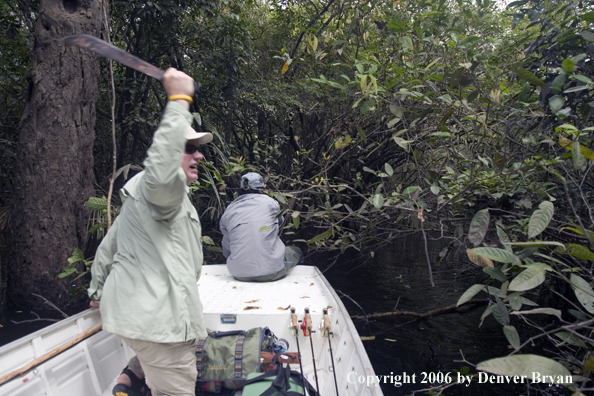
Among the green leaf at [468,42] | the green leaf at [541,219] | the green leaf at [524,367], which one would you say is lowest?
the green leaf at [524,367]

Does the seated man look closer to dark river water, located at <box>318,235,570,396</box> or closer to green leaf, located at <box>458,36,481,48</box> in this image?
dark river water, located at <box>318,235,570,396</box>

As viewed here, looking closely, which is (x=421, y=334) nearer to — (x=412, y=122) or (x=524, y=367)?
(x=412, y=122)

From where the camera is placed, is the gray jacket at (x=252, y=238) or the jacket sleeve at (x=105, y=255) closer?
the jacket sleeve at (x=105, y=255)

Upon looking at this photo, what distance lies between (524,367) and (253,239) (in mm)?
3062

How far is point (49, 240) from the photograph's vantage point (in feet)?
15.0

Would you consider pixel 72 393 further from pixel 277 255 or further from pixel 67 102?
pixel 67 102

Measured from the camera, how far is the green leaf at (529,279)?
1581mm

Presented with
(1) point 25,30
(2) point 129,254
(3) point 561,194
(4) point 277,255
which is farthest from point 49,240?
(3) point 561,194

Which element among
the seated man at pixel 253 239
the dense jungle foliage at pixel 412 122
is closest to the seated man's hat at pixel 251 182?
the seated man at pixel 253 239

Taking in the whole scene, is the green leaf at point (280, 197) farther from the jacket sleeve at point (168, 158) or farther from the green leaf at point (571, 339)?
the green leaf at point (571, 339)

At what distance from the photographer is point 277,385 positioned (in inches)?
79.9

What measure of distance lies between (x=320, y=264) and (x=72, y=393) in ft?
21.3

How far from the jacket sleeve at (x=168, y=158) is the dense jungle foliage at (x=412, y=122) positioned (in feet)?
3.94

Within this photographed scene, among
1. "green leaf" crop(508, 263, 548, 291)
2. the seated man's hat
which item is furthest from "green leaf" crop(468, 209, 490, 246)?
the seated man's hat
